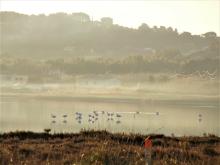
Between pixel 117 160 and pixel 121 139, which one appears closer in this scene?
pixel 117 160

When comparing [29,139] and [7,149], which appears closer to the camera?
[7,149]

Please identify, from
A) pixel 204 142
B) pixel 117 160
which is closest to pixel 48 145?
pixel 117 160

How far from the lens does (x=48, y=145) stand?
1077 inches

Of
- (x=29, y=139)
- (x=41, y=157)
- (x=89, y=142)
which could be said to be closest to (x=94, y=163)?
(x=41, y=157)

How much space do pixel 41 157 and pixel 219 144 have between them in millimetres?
10441

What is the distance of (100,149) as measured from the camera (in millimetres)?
24219

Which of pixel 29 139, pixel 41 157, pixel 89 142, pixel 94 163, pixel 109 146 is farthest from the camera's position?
pixel 29 139

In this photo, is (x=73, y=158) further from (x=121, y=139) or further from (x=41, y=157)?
(x=121, y=139)

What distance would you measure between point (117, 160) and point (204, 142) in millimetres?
10505

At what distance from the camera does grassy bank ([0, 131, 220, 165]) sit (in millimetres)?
22281

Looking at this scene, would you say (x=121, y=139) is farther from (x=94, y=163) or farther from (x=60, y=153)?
(x=94, y=163)

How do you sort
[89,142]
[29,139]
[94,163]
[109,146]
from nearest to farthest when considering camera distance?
[94,163] → [109,146] → [89,142] → [29,139]

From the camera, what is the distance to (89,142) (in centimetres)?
2820

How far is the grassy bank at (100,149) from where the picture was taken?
73.1 ft
